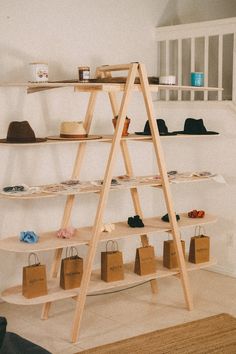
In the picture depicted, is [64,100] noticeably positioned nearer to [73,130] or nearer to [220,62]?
[73,130]

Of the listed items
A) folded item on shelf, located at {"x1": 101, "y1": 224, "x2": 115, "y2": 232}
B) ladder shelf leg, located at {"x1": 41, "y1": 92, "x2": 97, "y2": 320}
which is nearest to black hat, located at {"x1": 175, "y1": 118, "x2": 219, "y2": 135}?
ladder shelf leg, located at {"x1": 41, "y1": 92, "x2": 97, "y2": 320}

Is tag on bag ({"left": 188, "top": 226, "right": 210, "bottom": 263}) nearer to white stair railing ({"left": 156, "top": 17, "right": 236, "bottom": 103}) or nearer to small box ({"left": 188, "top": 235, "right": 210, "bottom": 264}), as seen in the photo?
small box ({"left": 188, "top": 235, "right": 210, "bottom": 264})

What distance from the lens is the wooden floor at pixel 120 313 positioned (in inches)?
150

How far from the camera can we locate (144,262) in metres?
4.22

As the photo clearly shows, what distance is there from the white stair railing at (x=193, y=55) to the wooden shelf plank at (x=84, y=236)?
1.09 meters

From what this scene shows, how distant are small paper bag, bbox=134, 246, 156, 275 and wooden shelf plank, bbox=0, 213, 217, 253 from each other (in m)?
0.16

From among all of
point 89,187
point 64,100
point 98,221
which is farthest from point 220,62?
point 98,221

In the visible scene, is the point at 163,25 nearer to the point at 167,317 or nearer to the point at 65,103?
the point at 65,103

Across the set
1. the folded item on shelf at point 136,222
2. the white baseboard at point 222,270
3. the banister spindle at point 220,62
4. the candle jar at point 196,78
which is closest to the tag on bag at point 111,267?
the folded item on shelf at point 136,222

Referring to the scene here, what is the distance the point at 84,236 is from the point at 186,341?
3.05ft

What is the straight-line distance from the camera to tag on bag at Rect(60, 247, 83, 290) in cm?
392

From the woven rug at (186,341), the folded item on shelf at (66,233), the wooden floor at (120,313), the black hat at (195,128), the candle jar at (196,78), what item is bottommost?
the wooden floor at (120,313)

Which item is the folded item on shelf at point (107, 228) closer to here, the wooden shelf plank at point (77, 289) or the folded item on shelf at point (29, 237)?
the wooden shelf plank at point (77, 289)

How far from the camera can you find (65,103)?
181 inches
